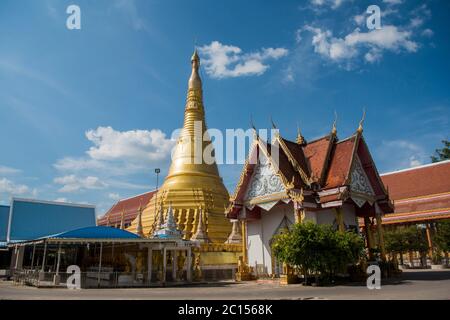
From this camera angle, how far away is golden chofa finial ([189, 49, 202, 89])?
1444 inches

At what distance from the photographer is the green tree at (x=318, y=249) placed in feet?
49.3

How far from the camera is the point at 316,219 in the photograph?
1881cm

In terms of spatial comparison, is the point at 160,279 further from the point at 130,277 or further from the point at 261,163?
the point at 261,163

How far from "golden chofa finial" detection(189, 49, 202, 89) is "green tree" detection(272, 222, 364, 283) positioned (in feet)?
79.4

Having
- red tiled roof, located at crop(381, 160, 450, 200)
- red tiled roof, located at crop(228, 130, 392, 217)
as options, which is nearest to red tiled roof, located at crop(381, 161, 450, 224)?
red tiled roof, located at crop(381, 160, 450, 200)

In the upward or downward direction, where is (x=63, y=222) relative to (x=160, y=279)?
upward

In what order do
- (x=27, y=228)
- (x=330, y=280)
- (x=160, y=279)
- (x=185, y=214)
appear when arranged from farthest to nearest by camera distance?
(x=27, y=228) < (x=185, y=214) < (x=160, y=279) < (x=330, y=280)

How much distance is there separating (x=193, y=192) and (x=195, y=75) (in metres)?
13.1

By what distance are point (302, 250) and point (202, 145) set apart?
20.2 meters

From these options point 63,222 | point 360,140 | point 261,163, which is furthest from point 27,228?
point 360,140

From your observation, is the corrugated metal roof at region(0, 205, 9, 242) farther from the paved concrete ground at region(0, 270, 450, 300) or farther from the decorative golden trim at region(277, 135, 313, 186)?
the decorative golden trim at region(277, 135, 313, 186)

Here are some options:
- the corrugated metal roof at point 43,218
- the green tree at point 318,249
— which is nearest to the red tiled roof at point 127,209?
the corrugated metal roof at point 43,218

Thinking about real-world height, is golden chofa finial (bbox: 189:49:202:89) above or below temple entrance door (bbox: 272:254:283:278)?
above
